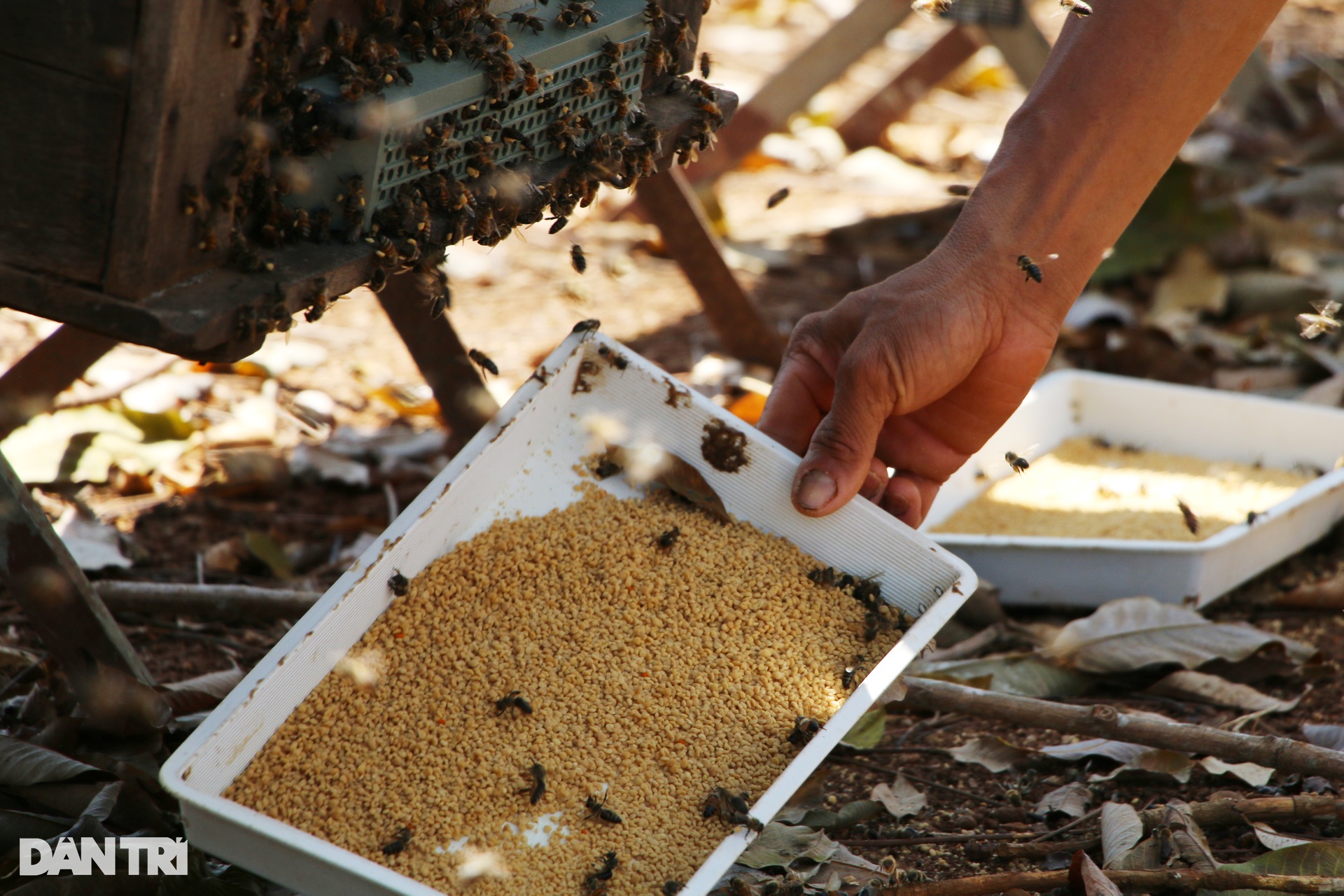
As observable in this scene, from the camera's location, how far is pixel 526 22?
7.31 feet

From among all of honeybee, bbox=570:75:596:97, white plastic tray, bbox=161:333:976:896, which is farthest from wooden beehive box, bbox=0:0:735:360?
honeybee, bbox=570:75:596:97

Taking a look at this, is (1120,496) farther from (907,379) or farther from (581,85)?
(581,85)

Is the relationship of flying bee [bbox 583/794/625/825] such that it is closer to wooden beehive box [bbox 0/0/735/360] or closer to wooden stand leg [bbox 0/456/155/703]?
wooden beehive box [bbox 0/0/735/360]

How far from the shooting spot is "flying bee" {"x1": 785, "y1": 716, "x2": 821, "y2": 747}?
2.00 metres

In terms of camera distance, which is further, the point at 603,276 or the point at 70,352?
the point at 603,276

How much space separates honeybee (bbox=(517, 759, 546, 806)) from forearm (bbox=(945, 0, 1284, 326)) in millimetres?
1410

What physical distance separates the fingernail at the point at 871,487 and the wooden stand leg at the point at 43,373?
1.74 metres

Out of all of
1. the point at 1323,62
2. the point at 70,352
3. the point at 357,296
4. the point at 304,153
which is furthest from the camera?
the point at 1323,62

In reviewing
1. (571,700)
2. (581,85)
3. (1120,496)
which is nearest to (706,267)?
(1120,496)

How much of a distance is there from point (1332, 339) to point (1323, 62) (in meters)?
3.96

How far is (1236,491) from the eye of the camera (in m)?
3.85

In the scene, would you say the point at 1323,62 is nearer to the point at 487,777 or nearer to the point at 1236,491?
the point at 1236,491

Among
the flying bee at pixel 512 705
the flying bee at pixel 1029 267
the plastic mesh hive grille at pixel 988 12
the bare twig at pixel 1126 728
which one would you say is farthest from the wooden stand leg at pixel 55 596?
the plastic mesh hive grille at pixel 988 12

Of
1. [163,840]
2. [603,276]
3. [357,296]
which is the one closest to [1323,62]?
[603,276]
